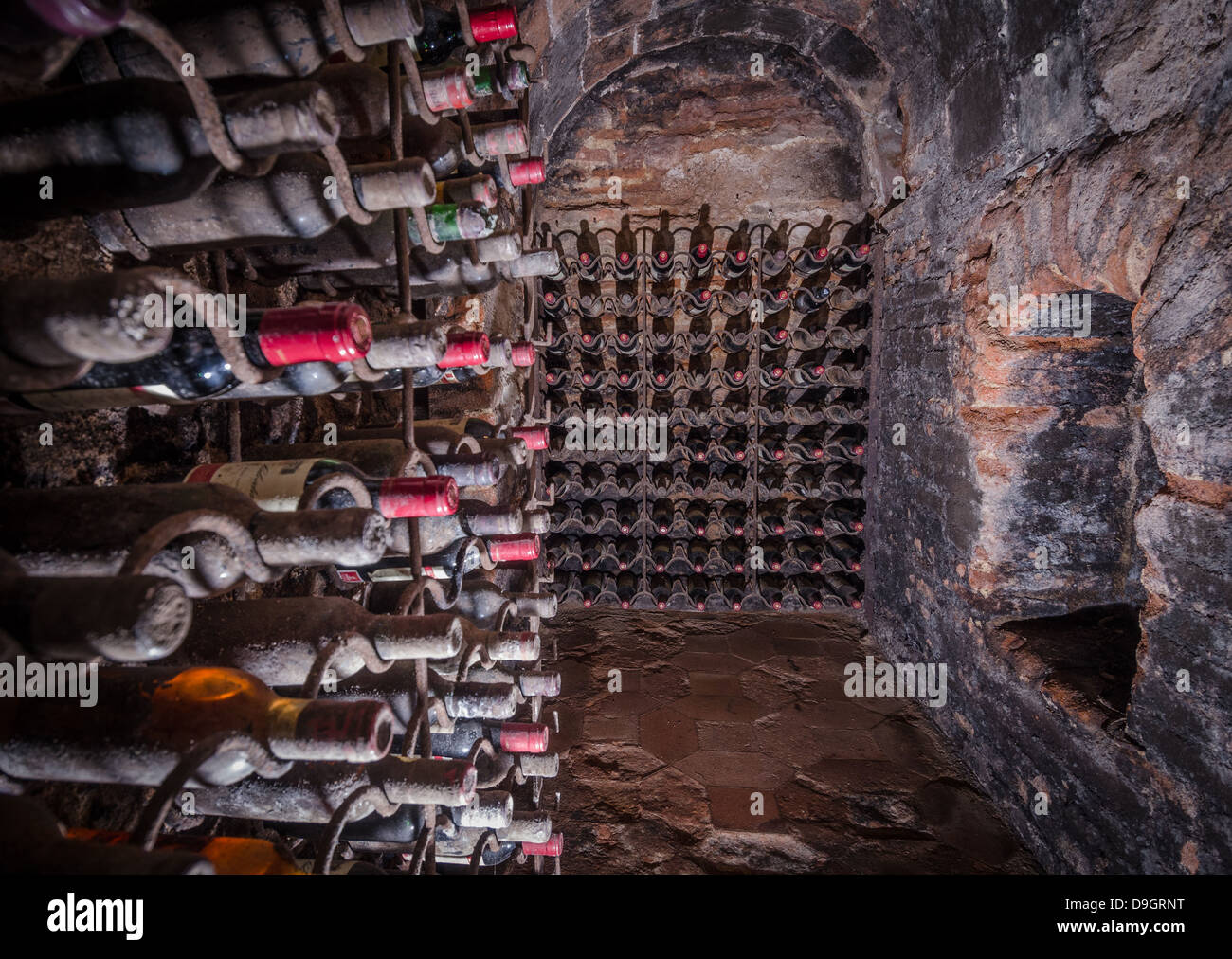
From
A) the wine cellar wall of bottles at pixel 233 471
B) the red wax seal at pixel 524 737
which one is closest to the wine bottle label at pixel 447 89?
the wine cellar wall of bottles at pixel 233 471

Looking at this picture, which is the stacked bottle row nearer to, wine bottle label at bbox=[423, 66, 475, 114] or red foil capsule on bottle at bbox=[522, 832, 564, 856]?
red foil capsule on bottle at bbox=[522, 832, 564, 856]

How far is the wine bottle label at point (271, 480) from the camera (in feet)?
3.20

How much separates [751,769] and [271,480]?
2.49 metres

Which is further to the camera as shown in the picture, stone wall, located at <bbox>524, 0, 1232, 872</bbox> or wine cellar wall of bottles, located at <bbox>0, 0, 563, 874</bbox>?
stone wall, located at <bbox>524, 0, 1232, 872</bbox>

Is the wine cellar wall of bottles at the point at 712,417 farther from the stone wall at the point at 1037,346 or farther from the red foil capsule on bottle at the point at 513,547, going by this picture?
the red foil capsule on bottle at the point at 513,547

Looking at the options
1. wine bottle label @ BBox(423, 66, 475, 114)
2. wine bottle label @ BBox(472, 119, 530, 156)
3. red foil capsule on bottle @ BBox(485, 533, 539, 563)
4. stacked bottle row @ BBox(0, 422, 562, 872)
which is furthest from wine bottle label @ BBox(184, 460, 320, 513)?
wine bottle label @ BBox(472, 119, 530, 156)

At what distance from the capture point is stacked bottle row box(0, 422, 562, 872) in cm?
56

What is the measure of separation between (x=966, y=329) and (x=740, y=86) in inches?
91.4

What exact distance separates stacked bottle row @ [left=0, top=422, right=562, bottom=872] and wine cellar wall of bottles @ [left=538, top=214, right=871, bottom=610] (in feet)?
7.45

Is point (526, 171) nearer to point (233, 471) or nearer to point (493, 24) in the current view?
point (493, 24)

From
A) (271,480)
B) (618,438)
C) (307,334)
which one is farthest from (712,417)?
(307,334)
